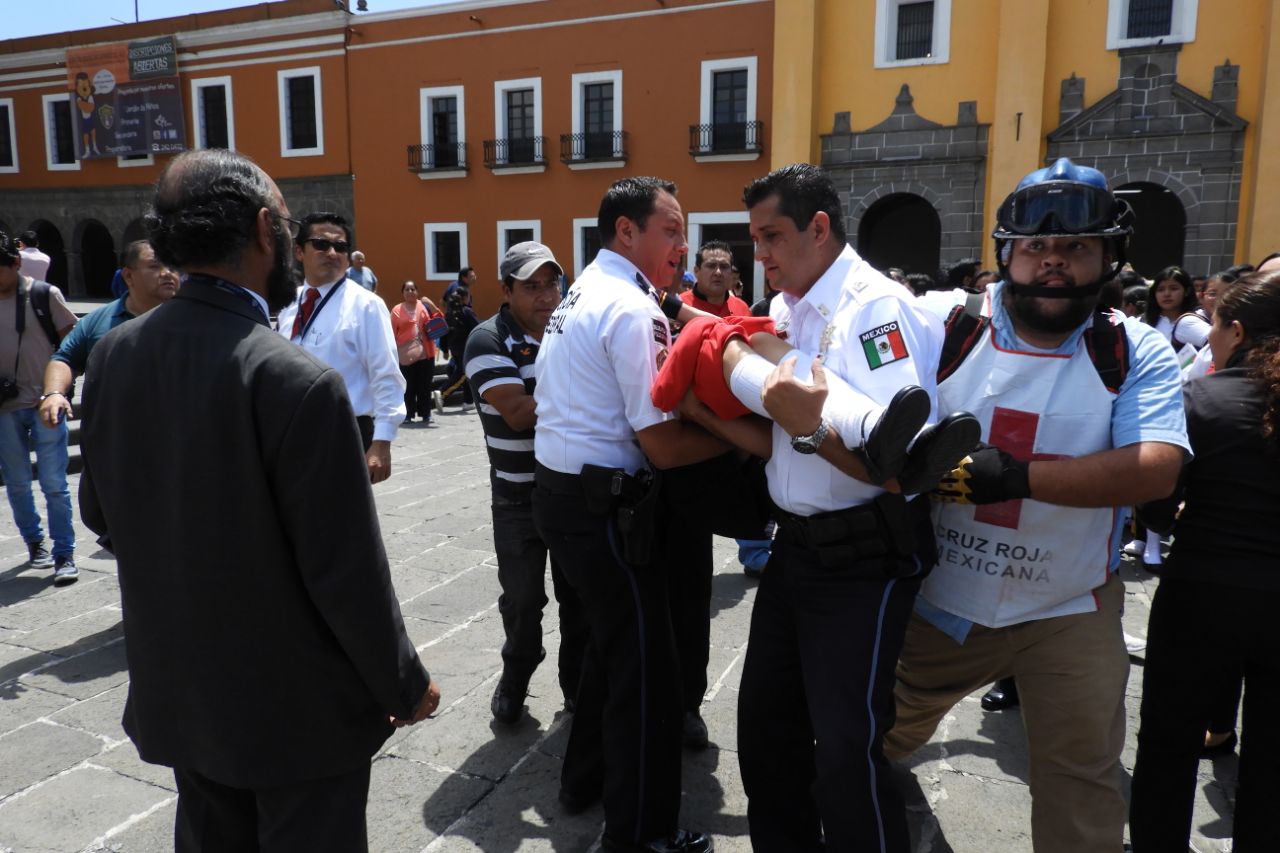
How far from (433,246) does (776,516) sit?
2108 centimetres

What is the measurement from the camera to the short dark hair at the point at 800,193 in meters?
2.02

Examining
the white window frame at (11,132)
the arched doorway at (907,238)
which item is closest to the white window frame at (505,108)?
the arched doorway at (907,238)

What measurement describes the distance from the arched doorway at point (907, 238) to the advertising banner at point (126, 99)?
18840 mm

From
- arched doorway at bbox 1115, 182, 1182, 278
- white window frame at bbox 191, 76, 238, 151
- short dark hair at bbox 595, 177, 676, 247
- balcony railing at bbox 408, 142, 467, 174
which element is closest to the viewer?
short dark hair at bbox 595, 177, 676, 247

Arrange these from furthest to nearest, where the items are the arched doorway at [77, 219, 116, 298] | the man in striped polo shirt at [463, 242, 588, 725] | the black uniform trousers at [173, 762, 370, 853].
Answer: the arched doorway at [77, 219, 116, 298] → the man in striped polo shirt at [463, 242, 588, 725] → the black uniform trousers at [173, 762, 370, 853]

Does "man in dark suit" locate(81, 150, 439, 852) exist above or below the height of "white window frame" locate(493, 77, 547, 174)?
below

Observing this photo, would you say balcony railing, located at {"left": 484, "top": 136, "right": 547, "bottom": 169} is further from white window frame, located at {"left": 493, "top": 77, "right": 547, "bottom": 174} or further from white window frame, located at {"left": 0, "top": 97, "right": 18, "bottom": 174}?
white window frame, located at {"left": 0, "top": 97, "right": 18, "bottom": 174}

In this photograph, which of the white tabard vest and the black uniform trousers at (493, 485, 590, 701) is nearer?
the white tabard vest

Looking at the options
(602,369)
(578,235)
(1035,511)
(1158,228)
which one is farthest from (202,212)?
(1158,228)

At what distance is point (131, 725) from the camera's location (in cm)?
174

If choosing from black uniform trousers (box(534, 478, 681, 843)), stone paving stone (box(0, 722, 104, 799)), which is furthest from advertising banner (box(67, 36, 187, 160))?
black uniform trousers (box(534, 478, 681, 843))

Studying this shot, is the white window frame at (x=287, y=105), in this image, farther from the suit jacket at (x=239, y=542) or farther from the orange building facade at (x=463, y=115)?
the suit jacket at (x=239, y=542)

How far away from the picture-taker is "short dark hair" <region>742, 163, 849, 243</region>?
6.63 ft

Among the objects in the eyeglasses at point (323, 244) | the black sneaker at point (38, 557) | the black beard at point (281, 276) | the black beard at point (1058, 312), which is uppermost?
the eyeglasses at point (323, 244)
